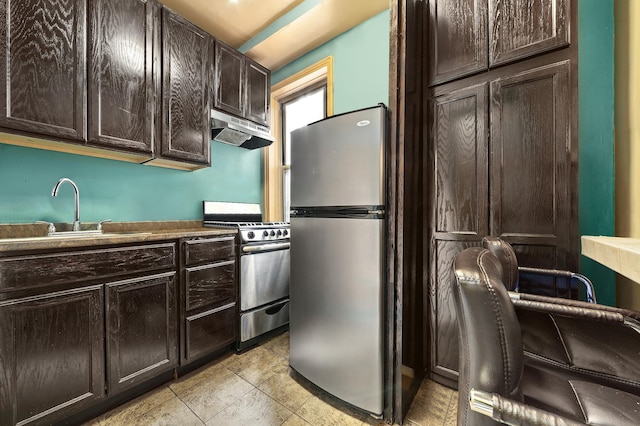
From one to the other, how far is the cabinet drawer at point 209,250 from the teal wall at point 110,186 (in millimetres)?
722

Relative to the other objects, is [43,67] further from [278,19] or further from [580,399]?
[580,399]

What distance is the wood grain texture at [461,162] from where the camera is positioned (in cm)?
150

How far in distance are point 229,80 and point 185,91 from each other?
50 cm

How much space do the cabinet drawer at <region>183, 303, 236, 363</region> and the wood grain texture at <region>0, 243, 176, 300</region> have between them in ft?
1.55

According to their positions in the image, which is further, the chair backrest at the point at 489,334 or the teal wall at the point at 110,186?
the teal wall at the point at 110,186

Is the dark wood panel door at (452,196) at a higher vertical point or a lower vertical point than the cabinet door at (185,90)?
lower

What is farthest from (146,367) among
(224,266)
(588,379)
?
(588,379)

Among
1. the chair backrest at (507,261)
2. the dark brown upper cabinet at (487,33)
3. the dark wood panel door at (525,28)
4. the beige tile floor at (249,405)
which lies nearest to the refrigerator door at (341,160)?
the chair backrest at (507,261)

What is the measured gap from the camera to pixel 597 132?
1351 mm

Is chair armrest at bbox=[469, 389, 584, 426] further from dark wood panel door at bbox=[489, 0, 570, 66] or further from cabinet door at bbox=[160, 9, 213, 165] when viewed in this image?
cabinet door at bbox=[160, 9, 213, 165]

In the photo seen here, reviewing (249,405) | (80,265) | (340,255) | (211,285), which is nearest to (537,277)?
(340,255)

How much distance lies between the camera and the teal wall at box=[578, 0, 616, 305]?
1.33 meters

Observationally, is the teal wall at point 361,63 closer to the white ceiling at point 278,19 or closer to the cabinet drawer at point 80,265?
the white ceiling at point 278,19

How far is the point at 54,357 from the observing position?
1.22m
